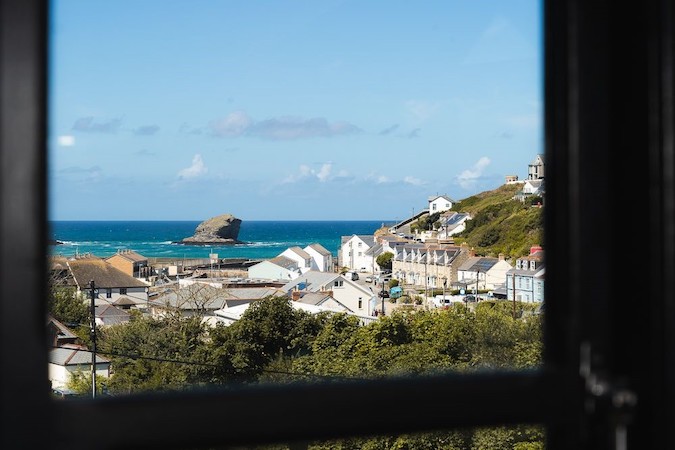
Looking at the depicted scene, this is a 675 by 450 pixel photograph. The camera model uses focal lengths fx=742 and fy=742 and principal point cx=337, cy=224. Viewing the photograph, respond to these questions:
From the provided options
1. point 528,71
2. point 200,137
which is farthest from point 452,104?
point 200,137

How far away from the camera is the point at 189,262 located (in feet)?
39.2

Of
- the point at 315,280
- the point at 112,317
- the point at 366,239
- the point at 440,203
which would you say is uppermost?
the point at 440,203

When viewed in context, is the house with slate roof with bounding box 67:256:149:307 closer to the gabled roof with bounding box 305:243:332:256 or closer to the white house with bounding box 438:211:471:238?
the gabled roof with bounding box 305:243:332:256

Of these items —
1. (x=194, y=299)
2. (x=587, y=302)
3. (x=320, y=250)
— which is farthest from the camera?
(x=320, y=250)

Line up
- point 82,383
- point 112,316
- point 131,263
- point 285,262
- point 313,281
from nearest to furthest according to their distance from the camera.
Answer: point 82,383 → point 112,316 → point 131,263 → point 313,281 → point 285,262

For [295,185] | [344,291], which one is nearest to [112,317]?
[344,291]

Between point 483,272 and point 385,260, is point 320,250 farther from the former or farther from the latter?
point 483,272

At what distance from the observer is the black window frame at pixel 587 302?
1.20ft

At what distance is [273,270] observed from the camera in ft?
37.7

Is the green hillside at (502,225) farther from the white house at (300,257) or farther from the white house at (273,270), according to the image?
the white house at (273,270)

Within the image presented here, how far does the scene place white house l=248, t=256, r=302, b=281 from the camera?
450 inches

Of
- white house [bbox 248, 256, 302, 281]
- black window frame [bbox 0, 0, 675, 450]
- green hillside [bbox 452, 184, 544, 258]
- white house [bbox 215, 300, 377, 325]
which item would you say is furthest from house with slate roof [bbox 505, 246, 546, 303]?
black window frame [bbox 0, 0, 675, 450]

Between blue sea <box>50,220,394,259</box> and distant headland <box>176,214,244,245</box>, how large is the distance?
Answer: 112 millimetres

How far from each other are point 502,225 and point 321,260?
302 cm
